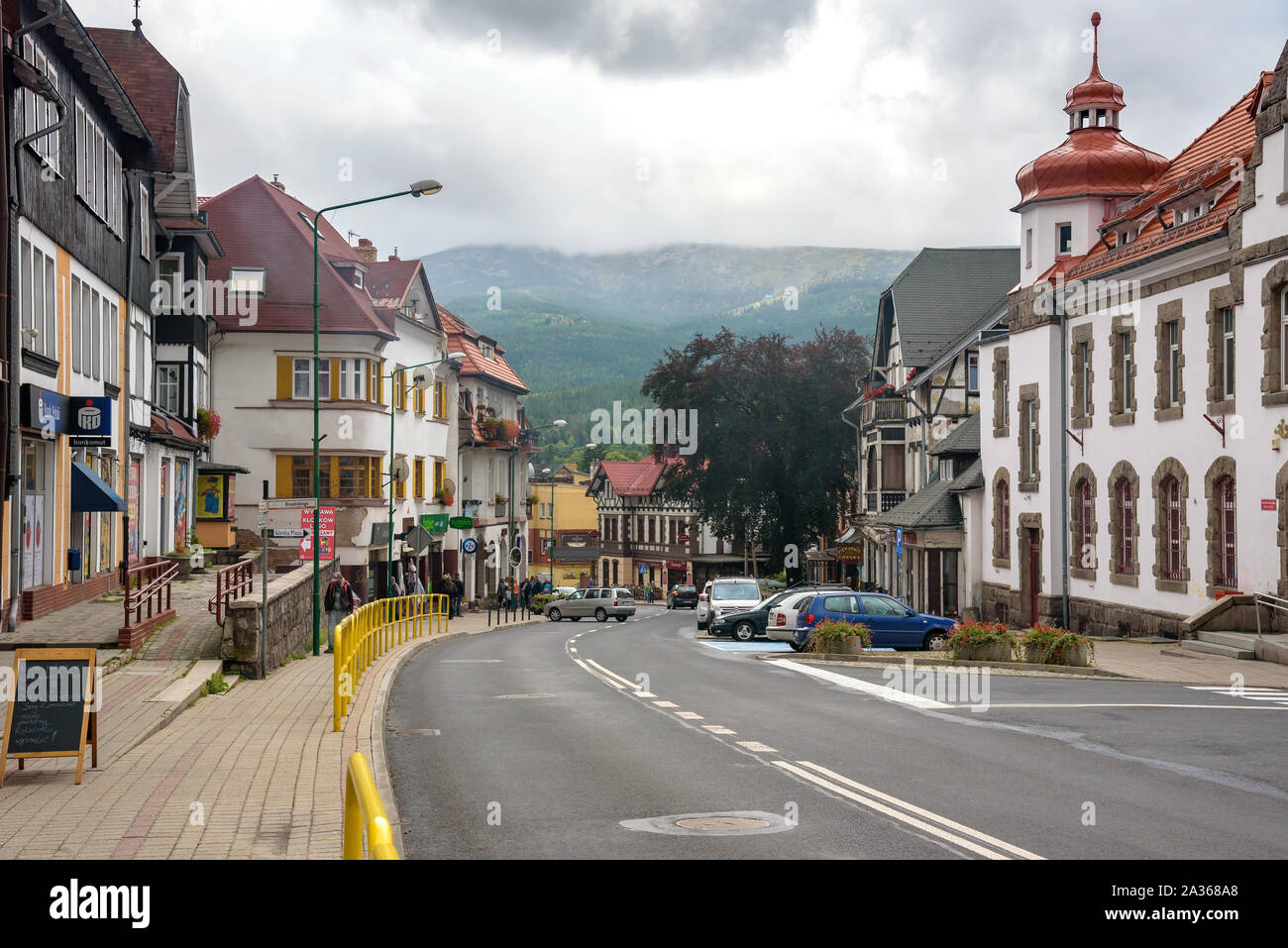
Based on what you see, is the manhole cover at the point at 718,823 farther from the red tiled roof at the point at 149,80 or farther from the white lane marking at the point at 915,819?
the red tiled roof at the point at 149,80

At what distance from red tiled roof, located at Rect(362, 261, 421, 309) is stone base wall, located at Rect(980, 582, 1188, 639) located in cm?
2591

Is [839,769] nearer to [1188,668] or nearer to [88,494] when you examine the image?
[1188,668]

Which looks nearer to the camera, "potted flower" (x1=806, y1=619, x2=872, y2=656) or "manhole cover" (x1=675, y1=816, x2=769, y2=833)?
"manhole cover" (x1=675, y1=816, x2=769, y2=833)

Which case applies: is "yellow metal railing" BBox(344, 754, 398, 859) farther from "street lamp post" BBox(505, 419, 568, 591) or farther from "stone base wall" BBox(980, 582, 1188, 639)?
"street lamp post" BBox(505, 419, 568, 591)

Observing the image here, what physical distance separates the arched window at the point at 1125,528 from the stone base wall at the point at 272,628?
19445 millimetres

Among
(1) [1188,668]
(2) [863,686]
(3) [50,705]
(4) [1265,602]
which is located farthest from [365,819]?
(4) [1265,602]

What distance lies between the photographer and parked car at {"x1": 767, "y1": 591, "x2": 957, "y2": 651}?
30688 mm

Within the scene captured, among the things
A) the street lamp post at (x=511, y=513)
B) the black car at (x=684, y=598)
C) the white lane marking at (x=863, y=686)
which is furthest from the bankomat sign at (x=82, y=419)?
the black car at (x=684, y=598)

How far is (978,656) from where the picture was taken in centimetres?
2589

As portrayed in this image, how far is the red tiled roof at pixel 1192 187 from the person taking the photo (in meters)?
30.2

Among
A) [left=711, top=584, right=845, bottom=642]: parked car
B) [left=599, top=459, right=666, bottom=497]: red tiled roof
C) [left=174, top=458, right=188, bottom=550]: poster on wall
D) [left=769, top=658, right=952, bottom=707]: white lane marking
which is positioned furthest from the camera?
[left=599, top=459, right=666, bottom=497]: red tiled roof

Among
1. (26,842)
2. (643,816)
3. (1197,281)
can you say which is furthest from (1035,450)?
(26,842)
